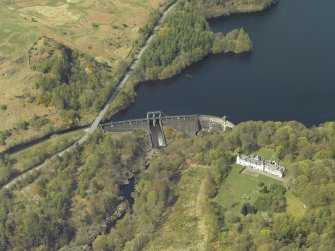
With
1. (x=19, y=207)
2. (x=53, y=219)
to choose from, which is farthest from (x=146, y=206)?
(x=19, y=207)

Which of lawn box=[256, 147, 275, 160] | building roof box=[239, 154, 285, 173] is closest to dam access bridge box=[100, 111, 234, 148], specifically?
lawn box=[256, 147, 275, 160]

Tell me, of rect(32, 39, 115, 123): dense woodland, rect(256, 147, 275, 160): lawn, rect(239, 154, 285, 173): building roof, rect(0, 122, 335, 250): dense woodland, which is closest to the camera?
rect(0, 122, 335, 250): dense woodland

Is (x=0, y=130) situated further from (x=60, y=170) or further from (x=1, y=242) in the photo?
(x=1, y=242)

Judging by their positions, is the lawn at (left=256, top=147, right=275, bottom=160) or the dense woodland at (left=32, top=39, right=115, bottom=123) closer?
the lawn at (left=256, top=147, right=275, bottom=160)

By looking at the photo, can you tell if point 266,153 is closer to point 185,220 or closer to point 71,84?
point 185,220

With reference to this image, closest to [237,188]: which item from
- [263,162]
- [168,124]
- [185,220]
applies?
[263,162]

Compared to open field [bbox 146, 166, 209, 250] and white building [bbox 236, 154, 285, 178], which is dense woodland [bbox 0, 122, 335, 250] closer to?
open field [bbox 146, 166, 209, 250]

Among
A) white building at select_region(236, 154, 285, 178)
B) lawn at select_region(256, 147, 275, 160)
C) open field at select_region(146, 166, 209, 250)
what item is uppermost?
lawn at select_region(256, 147, 275, 160)
